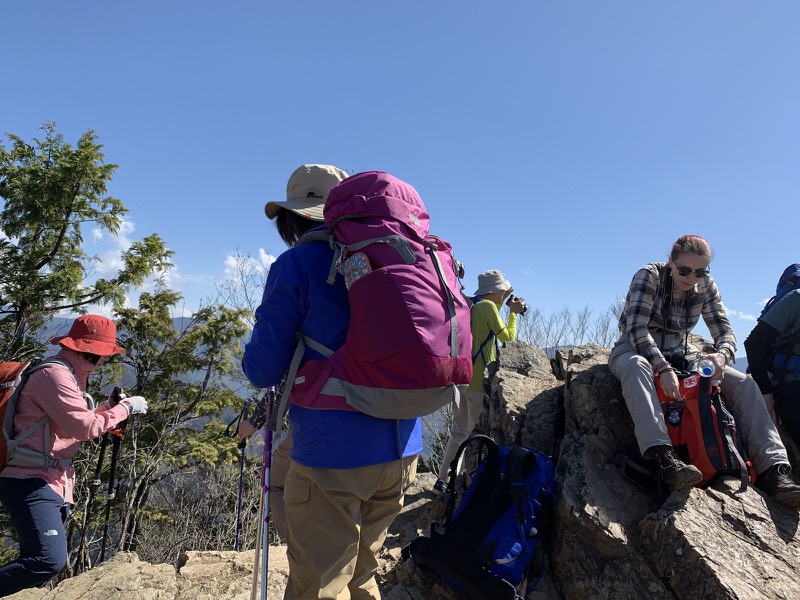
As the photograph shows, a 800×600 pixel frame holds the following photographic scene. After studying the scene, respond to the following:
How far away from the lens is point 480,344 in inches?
209

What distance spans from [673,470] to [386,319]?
2.39 meters

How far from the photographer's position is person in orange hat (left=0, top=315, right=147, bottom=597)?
111 inches

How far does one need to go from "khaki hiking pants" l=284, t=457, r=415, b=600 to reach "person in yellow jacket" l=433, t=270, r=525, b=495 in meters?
3.27

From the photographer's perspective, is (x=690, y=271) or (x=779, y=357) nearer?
(x=690, y=271)

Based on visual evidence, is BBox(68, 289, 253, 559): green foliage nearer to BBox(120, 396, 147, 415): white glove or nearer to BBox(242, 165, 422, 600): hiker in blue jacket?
BBox(120, 396, 147, 415): white glove

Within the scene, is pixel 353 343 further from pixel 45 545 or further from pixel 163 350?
pixel 163 350

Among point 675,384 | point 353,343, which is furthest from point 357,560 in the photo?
point 675,384

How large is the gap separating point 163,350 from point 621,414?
46.9 ft

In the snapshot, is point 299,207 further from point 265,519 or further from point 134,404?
point 134,404

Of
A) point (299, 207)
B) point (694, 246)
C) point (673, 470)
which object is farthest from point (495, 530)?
point (694, 246)

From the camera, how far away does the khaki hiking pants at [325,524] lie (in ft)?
5.82

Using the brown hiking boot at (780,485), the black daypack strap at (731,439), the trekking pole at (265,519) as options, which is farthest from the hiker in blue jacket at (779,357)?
the trekking pole at (265,519)

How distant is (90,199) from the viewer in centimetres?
1311

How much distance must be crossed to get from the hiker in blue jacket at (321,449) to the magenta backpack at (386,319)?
7 centimetres
